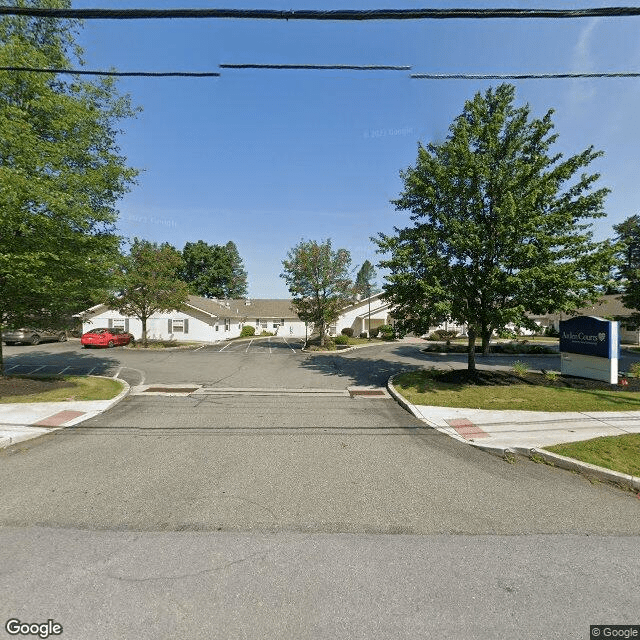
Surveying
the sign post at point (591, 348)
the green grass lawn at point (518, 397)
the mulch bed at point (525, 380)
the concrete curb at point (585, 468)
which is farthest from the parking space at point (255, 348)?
the concrete curb at point (585, 468)

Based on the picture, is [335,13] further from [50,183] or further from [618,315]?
[618,315]

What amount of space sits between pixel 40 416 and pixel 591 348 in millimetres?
17084

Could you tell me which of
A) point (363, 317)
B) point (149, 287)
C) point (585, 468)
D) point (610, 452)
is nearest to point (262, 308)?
point (363, 317)

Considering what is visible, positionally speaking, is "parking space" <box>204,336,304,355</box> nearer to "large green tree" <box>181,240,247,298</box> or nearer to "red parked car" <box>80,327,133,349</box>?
"red parked car" <box>80,327,133,349</box>

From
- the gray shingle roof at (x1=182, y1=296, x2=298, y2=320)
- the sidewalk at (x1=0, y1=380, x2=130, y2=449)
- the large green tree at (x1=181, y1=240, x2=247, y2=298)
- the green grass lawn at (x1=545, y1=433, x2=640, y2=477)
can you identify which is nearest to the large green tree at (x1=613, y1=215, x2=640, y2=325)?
the green grass lawn at (x1=545, y1=433, x2=640, y2=477)

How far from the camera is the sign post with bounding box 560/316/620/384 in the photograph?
10.7 m

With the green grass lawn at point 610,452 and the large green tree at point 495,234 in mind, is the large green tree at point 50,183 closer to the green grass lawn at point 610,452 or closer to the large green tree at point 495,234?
the large green tree at point 495,234

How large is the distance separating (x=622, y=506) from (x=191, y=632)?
536cm

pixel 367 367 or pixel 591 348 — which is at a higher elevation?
pixel 591 348

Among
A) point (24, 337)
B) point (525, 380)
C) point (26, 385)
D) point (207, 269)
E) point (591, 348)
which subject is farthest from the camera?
point (207, 269)

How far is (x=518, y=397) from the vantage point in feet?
31.6

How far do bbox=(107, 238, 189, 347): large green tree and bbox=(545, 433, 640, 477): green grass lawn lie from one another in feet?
88.3

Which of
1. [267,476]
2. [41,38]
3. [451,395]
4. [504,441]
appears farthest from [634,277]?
[41,38]

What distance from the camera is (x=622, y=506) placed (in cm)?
427
